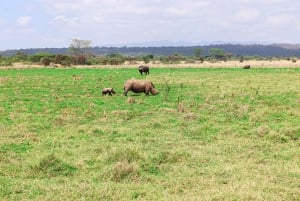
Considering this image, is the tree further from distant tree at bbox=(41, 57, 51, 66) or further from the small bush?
the small bush

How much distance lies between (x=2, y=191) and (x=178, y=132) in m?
6.05

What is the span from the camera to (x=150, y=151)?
10.4 meters

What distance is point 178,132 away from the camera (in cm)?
1266

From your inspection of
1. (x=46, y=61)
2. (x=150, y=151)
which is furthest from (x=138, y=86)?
(x=46, y=61)

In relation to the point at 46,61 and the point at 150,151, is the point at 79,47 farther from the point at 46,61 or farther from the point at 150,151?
the point at 150,151

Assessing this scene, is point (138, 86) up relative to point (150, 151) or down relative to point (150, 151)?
up

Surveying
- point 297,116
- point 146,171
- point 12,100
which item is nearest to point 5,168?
point 146,171

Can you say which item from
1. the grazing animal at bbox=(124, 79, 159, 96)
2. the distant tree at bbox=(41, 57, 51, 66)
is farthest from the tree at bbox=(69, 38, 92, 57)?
the grazing animal at bbox=(124, 79, 159, 96)

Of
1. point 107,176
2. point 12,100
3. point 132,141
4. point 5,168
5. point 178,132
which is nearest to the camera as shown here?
point 107,176

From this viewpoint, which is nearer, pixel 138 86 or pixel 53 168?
pixel 53 168

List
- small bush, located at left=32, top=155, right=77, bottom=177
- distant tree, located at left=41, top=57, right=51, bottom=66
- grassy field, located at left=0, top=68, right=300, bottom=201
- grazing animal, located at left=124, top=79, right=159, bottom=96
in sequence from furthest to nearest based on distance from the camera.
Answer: distant tree, located at left=41, top=57, right=51, bottom=66, grazing animal, located at left=124, top=79, right=159, bottom=96, small bush, located at left=32, top=155, right=77, bottom=177, grassy field, located at left=0, top=68, right=300, bottom=201

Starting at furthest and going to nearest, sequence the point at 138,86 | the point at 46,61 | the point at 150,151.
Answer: the point at 46,61 < the point at 138,86 < the point at 150,151

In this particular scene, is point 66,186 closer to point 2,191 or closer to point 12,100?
point 2,191

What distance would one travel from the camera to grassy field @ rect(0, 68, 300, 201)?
7.68 m
